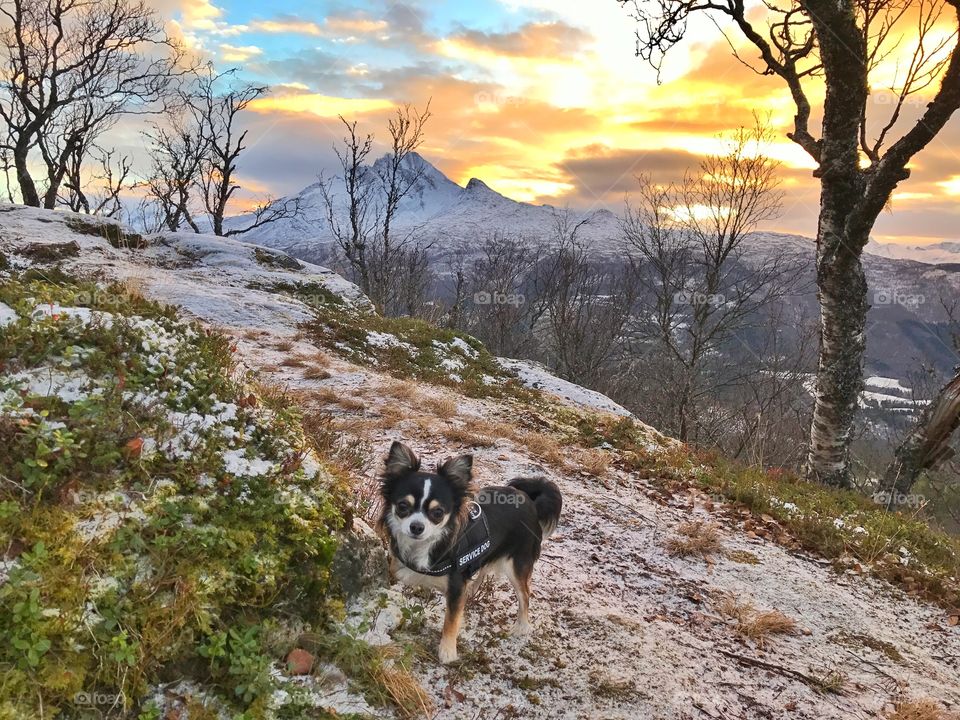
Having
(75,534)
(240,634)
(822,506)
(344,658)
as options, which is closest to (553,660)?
(344,658)

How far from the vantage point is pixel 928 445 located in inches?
367

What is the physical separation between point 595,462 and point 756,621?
3.89 m

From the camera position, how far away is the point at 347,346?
48.9 ft

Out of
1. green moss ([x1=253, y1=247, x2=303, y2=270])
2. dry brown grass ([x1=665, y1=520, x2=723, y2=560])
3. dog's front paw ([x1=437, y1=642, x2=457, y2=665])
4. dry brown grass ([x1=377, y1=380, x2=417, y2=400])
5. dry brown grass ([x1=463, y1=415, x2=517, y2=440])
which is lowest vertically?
dry brown grass ([x1=665, y1=520, x2=723, y2=560])

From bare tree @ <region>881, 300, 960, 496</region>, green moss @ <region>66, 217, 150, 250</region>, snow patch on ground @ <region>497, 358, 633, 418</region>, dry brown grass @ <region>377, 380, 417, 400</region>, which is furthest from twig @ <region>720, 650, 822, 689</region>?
green moss @ <region>66, 217, 150, 250</region>

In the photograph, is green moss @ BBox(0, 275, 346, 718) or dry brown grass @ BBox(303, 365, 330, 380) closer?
green moss @ BBox(0, 275, 346, 718)

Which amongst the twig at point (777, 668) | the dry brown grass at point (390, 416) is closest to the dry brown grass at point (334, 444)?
the dry brown grass at point (390, 416)

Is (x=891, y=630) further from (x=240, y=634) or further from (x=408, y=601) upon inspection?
(x=240, y=634)

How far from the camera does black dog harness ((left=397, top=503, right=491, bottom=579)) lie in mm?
3871

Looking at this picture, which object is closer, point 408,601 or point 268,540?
point 268,540

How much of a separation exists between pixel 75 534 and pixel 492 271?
163 feet

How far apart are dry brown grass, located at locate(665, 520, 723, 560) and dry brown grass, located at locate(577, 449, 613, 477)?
1.70 metres

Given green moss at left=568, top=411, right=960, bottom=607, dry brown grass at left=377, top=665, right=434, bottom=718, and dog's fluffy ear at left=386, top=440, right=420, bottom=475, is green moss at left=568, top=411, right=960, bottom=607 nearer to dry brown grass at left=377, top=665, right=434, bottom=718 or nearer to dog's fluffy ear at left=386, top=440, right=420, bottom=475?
dog's fluffy ear at left=386, top=440, right=420, bottom=475

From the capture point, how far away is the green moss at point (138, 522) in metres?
2.61
